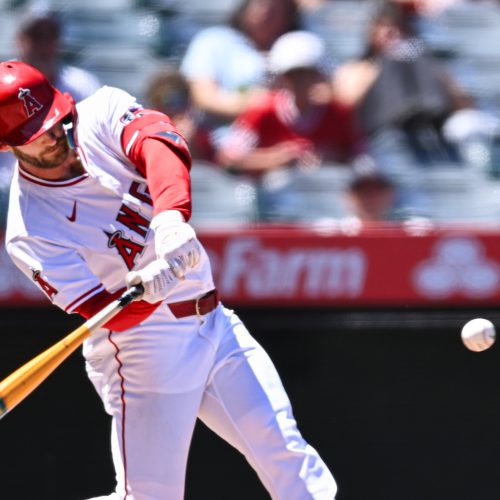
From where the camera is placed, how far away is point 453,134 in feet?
16.7

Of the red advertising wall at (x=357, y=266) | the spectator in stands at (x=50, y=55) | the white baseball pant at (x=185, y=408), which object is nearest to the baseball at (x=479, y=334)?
the red advertising wall at (x=357, y=266)

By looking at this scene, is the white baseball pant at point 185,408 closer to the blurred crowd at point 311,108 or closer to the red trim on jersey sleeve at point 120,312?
the red trim on jersey sleeve at point 120,312

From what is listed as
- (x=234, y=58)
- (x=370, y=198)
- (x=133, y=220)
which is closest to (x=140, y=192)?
(x=133, y=220)

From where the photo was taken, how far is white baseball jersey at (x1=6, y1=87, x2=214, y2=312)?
2803mm

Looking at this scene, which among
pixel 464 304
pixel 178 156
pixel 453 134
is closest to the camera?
pixel 178 156

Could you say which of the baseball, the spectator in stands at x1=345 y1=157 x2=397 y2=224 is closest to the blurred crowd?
the spectator in stands at x1=345 y1=157 x2=397 y2=224

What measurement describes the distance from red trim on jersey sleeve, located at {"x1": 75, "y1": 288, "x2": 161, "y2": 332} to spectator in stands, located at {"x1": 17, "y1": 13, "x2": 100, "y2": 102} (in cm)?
227

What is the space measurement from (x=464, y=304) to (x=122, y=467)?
5.02 feet

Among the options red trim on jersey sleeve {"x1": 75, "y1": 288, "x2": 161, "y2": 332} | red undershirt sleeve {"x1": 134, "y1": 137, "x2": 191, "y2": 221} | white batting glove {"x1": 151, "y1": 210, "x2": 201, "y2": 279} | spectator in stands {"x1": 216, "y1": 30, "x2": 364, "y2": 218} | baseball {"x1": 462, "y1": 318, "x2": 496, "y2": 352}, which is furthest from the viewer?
spectator in stands {"x1": 216, "y1": 30, "x2": 364, "y2": 218}

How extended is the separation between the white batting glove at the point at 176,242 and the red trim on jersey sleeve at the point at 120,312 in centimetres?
22

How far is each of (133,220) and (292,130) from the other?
2089mm

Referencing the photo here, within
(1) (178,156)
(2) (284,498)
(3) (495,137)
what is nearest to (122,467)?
(2) (284,498)

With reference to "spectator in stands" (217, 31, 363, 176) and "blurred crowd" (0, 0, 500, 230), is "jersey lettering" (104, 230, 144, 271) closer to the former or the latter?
"blurred crowd" (0, 0, 500, 230)

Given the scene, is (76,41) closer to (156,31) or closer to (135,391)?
(156,31)
